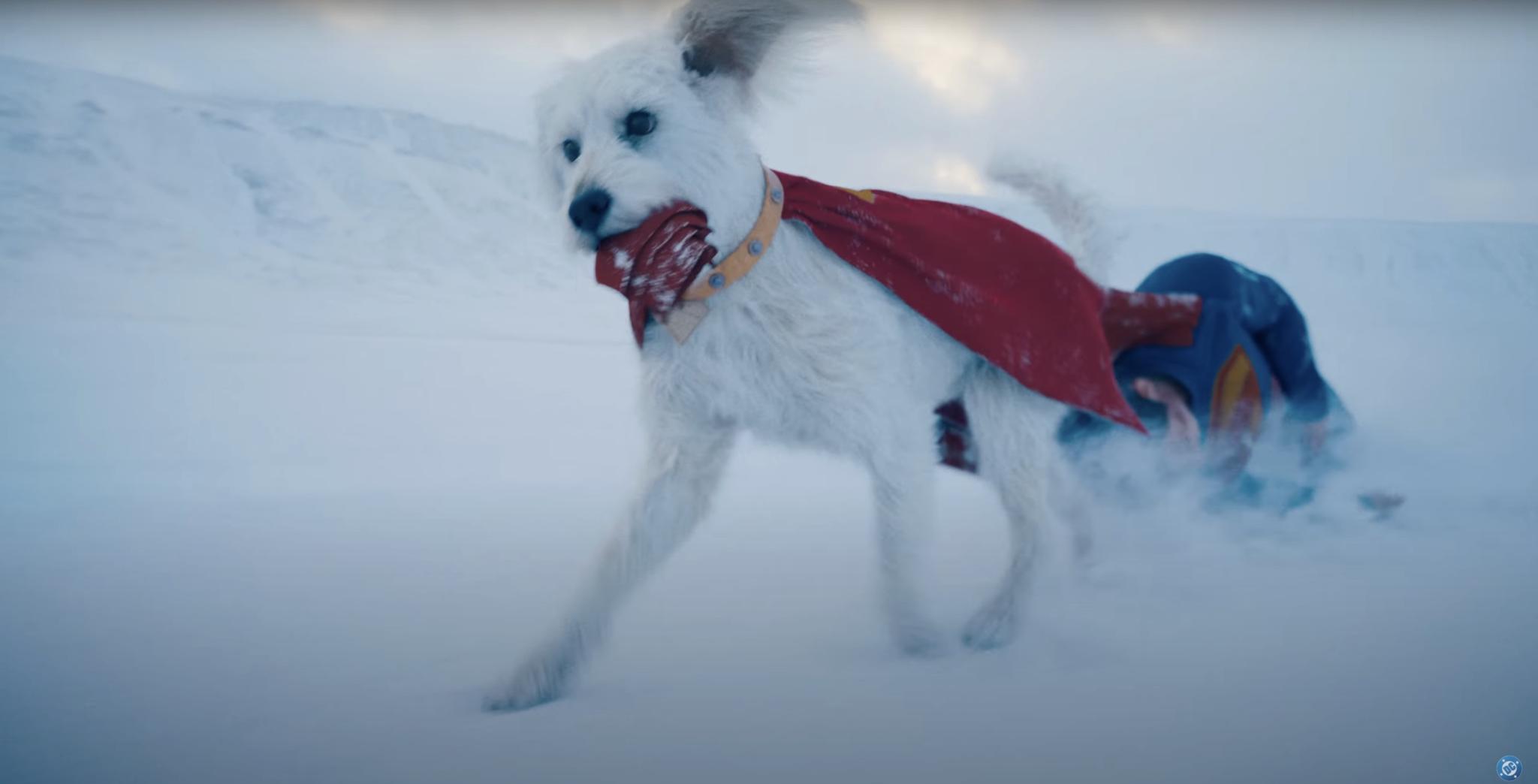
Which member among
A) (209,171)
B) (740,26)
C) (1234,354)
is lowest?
(209,171)

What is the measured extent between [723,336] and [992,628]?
0.49 m

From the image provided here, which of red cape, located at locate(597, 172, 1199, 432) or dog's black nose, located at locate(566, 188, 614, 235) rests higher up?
red cape, located at locate(597, 172, 1199, 432)

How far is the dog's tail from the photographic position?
1268 millimetres

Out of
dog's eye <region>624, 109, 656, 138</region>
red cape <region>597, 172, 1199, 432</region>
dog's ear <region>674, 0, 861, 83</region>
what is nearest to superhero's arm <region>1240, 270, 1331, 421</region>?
red cape <region>597, 172, 1199, 432</region>

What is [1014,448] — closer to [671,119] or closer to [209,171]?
[671,119]

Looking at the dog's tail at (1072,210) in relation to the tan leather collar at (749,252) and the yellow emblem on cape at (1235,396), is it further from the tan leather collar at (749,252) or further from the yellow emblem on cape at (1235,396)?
the tan leather collar at (749,252)

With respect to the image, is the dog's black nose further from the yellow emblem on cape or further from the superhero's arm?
the superhero's arm

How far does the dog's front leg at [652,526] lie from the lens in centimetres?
86

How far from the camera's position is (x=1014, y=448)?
41.3 inches

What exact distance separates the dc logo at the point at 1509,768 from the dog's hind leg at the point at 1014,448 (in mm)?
464

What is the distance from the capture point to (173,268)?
75.3 inches

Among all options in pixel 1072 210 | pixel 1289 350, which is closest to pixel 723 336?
pixel 1072 210

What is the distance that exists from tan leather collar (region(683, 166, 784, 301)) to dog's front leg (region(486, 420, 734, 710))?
0.17 metres

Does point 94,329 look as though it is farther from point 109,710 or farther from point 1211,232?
point 1211,232
